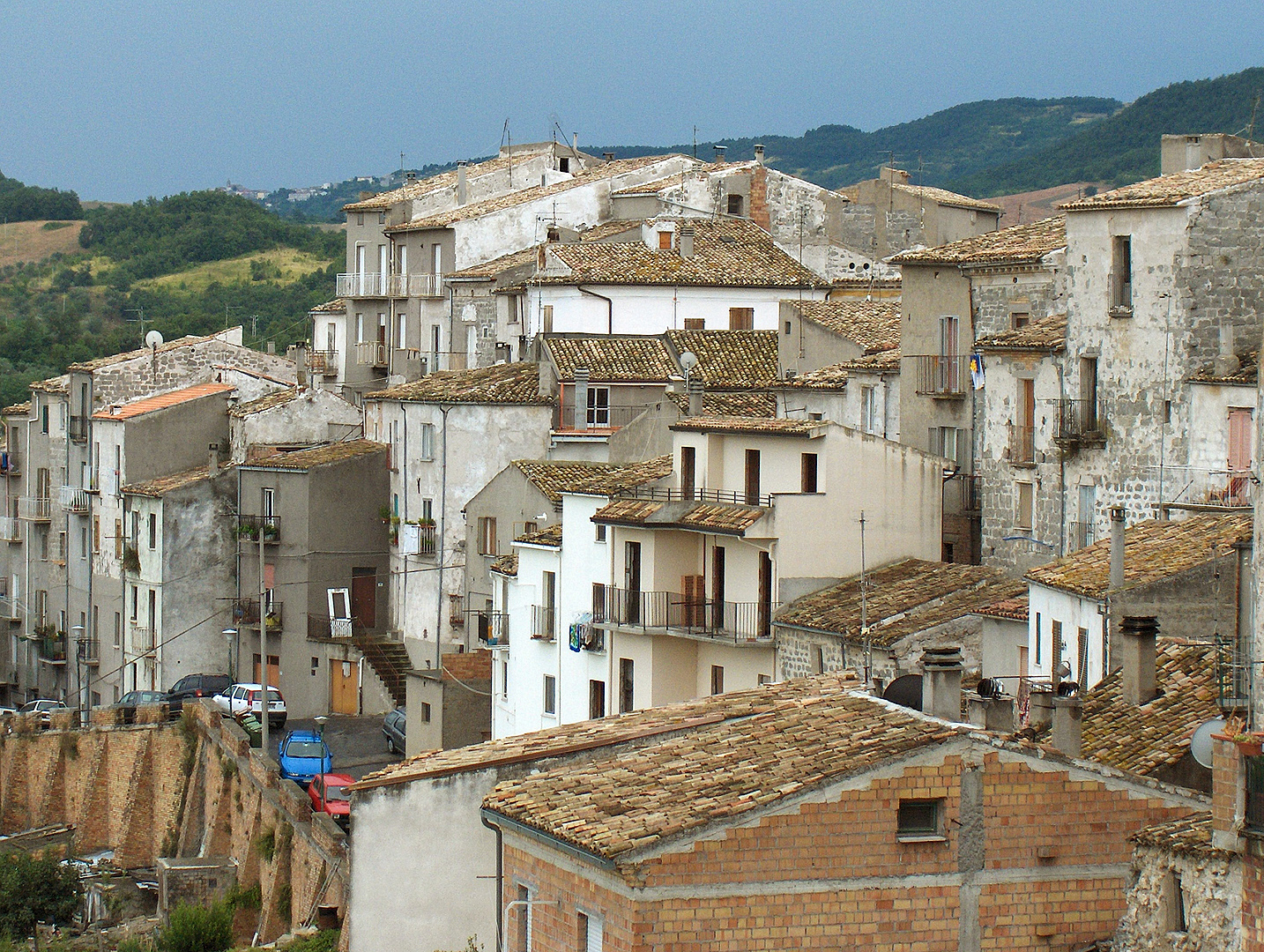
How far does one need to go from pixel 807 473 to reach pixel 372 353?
118ft

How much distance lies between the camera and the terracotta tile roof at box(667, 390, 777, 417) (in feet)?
184

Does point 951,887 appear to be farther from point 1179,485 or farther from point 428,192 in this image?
point 428,192

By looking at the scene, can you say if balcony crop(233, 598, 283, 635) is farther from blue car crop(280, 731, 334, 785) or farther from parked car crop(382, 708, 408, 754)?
blue car crop(280, 731, 334, 785)

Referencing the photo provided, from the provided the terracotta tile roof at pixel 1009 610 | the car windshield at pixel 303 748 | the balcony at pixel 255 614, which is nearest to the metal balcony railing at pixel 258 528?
the balcony at pixel 255 614

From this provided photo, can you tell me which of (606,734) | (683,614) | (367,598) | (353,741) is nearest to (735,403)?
(353,741)

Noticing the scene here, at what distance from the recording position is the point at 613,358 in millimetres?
61000

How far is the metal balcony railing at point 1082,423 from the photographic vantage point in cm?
4162

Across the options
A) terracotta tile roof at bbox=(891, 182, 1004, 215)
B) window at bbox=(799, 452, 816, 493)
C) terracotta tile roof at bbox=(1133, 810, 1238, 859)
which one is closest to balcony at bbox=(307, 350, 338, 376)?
terracotta tile roof at bbox=(891, 182, 1004, 215)

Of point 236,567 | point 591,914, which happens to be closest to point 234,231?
point 236,567

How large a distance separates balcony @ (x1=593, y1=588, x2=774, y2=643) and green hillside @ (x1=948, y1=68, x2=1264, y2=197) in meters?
63.0

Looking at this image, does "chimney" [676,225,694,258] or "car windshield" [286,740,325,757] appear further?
"chimney" [676,225,694,258]

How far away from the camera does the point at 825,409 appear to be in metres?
54.9

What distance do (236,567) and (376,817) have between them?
39.0 meters

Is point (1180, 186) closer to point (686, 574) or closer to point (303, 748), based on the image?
point (686, 574)
